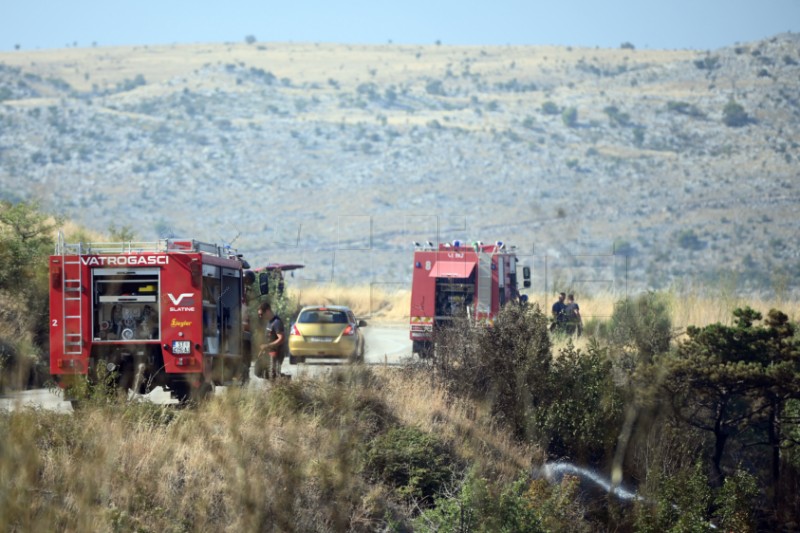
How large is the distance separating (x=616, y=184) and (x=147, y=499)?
90918 millimetres

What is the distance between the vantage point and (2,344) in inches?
874

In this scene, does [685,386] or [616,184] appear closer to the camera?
[685,386]

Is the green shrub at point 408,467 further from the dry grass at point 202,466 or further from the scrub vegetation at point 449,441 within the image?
the dry grass at point 202,466

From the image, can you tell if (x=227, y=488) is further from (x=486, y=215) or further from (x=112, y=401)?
(x=486, y=215)

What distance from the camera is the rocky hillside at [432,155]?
87.2 metres

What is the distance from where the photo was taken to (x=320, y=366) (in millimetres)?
24516

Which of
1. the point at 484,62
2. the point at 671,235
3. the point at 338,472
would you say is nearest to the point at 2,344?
the point at 338,472

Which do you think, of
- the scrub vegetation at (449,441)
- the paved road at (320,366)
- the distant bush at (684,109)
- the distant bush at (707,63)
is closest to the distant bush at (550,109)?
the distant bush at (684,109)

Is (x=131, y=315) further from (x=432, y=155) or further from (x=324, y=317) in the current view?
(x=432, y=155)

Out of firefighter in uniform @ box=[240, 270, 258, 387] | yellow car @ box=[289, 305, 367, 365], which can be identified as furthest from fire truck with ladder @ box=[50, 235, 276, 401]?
yellow car @ box=[289, 305, 367, 365]

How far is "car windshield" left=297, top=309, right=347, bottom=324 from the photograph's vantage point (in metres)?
27.0

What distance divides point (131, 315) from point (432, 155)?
8978 centimetres

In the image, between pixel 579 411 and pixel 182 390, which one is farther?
pixel 579 411

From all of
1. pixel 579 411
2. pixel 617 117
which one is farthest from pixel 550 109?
pixel 579 411
